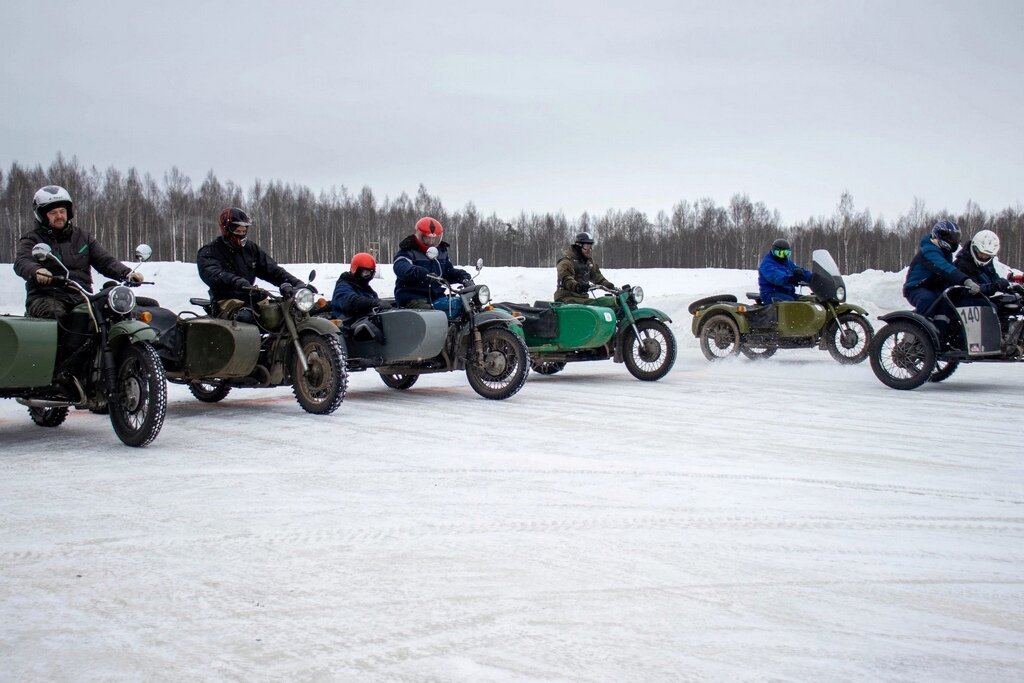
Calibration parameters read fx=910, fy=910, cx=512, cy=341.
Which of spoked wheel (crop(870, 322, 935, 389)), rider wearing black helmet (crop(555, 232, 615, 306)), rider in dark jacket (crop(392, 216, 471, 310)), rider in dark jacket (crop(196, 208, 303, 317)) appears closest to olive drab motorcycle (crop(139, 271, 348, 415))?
rider in dark jacket (crop(196, 208, 303, 317))

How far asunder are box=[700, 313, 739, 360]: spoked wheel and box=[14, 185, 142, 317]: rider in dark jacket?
9.81 meters

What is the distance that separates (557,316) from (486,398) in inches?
90.2

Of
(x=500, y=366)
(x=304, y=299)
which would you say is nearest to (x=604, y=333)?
(x=500, y=366)

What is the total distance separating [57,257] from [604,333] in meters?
6.27

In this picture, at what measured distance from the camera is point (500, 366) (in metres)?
9.27

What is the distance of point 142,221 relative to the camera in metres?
57.6

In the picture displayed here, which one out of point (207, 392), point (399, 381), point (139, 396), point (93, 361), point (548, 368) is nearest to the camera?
point (139, 396)

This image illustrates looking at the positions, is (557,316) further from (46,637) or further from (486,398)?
(46,637)

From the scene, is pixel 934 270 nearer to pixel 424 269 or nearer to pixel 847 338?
pixel 847 338

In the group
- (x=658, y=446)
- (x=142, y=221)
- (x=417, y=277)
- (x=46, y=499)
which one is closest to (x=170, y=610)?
(x=46, y=499)

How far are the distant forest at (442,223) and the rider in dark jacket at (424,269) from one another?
4632cm

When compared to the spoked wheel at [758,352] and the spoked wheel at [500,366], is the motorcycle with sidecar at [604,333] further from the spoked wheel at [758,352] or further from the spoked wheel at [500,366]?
the spoked wheel at [758,352]

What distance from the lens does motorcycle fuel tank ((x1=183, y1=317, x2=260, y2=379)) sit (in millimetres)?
7965

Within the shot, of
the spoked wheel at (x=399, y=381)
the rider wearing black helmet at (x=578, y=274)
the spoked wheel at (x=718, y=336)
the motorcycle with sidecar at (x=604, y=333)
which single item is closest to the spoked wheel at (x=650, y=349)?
the motorcycle with sidecar at (x=604, y=333)
